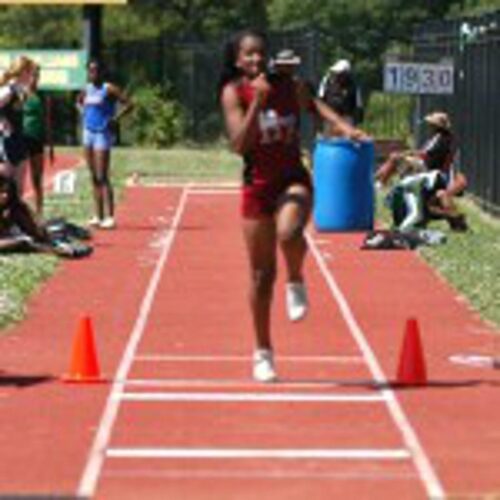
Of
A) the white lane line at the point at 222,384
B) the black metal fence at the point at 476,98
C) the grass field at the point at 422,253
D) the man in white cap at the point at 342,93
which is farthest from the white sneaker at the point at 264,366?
the man in white cap at the point at 342,93

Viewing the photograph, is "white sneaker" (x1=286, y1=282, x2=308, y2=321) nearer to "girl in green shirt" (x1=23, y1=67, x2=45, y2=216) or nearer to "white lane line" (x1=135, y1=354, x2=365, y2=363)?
"white lane line" (x1=135, y1=354, x2=365, y2=363)

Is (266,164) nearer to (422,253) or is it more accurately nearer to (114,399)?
(114,399)

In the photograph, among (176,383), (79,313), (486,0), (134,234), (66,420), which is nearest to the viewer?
(66,420)

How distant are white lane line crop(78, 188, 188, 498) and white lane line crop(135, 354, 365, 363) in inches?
6.3

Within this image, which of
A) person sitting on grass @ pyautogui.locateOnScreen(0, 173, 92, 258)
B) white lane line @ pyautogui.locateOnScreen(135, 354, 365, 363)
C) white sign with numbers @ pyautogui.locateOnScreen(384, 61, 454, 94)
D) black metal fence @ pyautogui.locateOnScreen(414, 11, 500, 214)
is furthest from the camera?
white sign with numbers @ pyautogui.locateOnScreen(384, 61, 454, 94)

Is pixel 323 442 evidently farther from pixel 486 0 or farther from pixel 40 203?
pixel 486 0

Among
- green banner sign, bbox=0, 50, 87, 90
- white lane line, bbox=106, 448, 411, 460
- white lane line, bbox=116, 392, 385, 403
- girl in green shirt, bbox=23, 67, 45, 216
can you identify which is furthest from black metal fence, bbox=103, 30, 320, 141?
white lane line, bbox=106, 448, 411, 460

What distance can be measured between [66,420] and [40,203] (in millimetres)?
13357

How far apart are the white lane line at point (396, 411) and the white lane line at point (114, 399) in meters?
1.53

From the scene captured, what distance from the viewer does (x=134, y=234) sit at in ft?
80.8

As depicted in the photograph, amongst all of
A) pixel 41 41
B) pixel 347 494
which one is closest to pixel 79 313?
pixel 347 494

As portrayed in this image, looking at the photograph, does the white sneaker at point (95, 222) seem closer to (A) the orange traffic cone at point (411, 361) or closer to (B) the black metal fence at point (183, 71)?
(A) the orange traffic cone at point (411, 361)

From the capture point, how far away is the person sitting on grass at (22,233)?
2134 centimetres

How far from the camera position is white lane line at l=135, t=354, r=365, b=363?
14.0m
